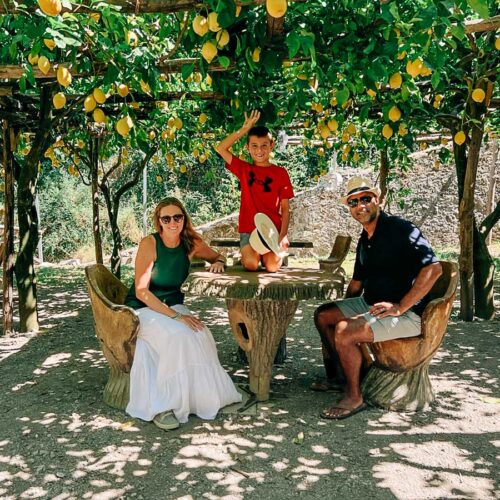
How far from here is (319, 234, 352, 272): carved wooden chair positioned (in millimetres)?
3949

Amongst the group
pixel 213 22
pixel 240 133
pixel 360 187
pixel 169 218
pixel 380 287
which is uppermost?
pixel 213 22

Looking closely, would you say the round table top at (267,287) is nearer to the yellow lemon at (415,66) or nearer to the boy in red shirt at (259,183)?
the boy in red shirt at (259,183)

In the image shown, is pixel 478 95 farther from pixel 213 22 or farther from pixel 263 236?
pixel 213 22

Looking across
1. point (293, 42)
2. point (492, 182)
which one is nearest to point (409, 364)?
point (293, 42)

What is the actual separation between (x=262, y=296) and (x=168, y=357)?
646mm

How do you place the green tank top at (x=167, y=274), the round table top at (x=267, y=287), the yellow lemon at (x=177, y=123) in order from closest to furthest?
the round table top at (x=267, y=287) → the green tank top at (x=167, y=274) → the yellow lemon at (x=177, y=123)

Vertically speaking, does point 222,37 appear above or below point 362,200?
above

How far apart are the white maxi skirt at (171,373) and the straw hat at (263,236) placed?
0.61 meters

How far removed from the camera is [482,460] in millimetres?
2570

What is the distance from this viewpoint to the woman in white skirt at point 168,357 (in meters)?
3.03

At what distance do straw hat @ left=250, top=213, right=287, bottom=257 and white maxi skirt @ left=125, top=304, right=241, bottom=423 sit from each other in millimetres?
611

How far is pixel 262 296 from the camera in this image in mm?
2871

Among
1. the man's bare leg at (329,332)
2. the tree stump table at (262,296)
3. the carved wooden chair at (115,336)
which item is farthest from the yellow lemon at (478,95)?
→ the carved wooden chair at (115,336)

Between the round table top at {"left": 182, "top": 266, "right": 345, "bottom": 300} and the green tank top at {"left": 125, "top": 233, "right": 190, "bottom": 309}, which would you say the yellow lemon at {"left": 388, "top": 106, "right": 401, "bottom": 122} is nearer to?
the round table top at {"left": 182, "top": 266, "right": 345, "bottom": 300}
